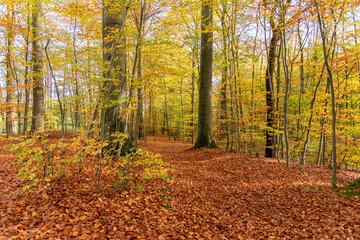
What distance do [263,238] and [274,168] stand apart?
12.7 feet

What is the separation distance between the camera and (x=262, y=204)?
155 inches

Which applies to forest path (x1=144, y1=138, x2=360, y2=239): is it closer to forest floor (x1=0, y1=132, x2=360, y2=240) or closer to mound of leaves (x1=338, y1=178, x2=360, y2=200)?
forest floor (x1=0, y1=132, x2=360, y2=240)

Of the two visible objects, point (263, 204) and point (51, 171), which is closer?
point (51, 171)

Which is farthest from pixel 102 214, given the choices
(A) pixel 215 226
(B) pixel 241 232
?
(B) pixel 241 232

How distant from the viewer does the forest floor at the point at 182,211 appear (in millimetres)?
2586

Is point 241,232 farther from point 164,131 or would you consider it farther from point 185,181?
point 164,131

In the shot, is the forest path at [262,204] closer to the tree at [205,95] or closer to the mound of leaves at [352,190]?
the mound of leaves at [352,190]

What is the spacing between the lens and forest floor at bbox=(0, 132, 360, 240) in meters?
2.59

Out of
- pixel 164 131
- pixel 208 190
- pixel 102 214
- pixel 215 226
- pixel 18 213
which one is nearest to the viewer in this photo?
pixel 18 213

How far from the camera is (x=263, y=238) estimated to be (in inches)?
113

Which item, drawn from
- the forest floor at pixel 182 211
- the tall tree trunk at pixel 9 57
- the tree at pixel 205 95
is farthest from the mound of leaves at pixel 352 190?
the tall tree trunk at pixel 9 57

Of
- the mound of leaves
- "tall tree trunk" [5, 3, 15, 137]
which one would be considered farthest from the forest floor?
"tall tree trunk" [5, 3, 15, 137]

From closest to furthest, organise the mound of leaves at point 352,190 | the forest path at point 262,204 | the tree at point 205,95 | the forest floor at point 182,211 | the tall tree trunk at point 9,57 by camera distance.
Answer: the forest floor at point 182,211 → the forest path at point 262,204 → the mound of leaves at point 352,190 → the tall tree trunk at point 9,57 → the tree at point 205,95

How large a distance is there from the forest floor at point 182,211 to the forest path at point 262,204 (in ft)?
0.05
